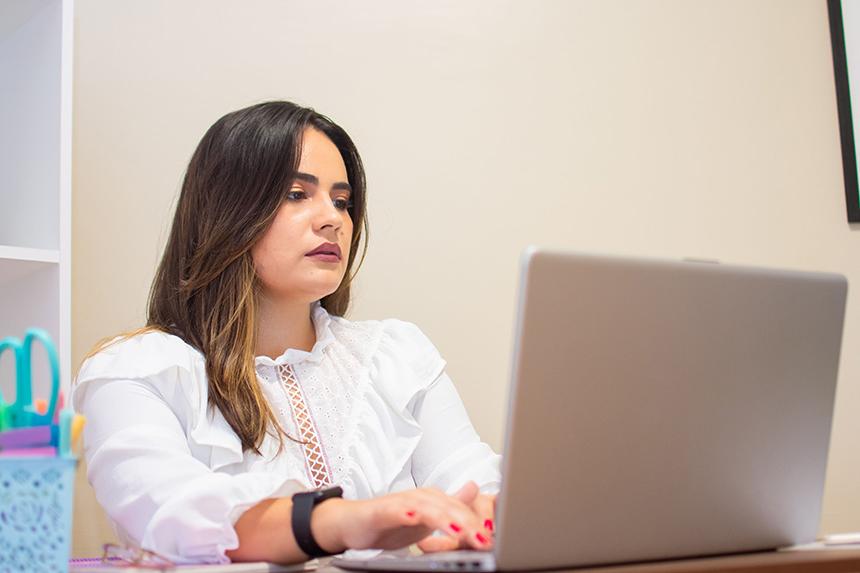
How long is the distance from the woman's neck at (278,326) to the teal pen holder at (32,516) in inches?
30.2

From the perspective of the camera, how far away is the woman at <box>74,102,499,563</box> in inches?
50.3

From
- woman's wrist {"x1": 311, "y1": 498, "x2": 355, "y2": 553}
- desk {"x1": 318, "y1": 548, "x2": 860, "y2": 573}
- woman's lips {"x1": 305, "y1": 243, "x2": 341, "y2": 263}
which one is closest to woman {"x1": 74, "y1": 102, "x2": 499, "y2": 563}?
woman's lips {"x1": 305, "y1": 243, "x2": 341, "y2": 263}

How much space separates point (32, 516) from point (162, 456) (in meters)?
0.34

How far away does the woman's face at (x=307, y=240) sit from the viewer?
1.48 meters

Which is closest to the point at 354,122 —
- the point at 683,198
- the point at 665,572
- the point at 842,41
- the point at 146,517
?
the point at 683,198

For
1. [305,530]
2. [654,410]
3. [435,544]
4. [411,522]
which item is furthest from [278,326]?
[654,410]

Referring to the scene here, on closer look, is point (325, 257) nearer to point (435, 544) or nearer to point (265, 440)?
point (265, 440)

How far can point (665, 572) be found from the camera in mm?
732

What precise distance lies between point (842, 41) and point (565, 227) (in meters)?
0.79

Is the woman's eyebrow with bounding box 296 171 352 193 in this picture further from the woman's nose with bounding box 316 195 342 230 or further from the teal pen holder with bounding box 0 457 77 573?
the teal pen holder with bounding box 0 457 77 573

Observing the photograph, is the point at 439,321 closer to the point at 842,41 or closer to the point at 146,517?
the point at 146,517

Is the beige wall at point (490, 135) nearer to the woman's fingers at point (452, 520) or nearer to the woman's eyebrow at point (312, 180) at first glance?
the woman's eyebrow at point (312, 180)

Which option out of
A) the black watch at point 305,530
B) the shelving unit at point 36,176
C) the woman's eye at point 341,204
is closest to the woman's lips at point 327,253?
the woman's eye at point 341,204

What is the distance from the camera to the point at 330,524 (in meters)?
0.93
